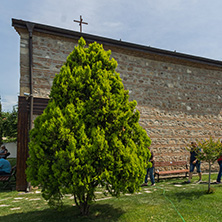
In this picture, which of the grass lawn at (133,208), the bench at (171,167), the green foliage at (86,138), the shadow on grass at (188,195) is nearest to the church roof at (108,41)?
Answer: the green foliage at (86,138)

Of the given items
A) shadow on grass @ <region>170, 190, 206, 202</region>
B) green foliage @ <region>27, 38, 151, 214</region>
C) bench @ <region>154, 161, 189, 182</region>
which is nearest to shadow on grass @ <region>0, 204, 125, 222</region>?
green foliage @ <region>27, 38, 151, 214</region>

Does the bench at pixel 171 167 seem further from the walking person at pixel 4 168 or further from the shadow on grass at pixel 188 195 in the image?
the walking person at pixel 4 168

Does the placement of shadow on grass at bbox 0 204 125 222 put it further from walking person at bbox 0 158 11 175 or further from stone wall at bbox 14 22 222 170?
stone wall at bbox 14 22 222 170

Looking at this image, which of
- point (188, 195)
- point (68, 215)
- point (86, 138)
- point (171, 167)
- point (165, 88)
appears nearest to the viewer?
point (86, 138)

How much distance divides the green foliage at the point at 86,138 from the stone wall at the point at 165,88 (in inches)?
139

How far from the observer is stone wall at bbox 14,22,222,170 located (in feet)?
24.4

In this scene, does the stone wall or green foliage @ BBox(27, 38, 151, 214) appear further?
the stone wall

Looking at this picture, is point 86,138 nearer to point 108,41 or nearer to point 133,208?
point 133,208

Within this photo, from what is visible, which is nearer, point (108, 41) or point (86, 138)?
point (86, 138)

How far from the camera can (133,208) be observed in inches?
174

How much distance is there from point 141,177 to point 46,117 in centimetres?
201

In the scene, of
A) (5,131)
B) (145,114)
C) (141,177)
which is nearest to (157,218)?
(141,177)

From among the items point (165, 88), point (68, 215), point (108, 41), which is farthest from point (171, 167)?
point (68, 215)

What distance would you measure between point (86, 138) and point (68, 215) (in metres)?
1.64
